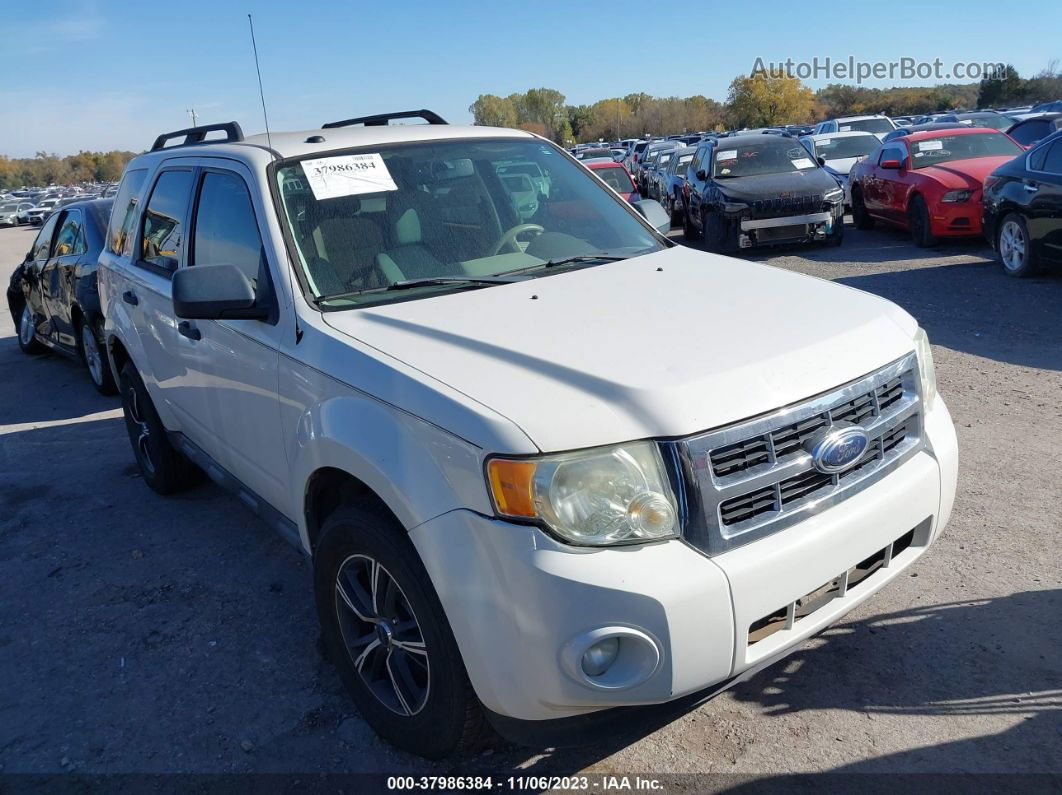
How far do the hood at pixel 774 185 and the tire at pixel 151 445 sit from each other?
9.22 m

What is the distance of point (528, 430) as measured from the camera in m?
2.25

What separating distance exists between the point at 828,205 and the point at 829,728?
10765 millimetres

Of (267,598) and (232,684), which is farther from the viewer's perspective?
(267,598)

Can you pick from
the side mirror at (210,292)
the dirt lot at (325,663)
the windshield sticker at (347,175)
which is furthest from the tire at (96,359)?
the side mirror at (210,292)

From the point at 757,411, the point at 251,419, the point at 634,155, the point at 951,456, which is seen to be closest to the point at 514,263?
the point at 251,419

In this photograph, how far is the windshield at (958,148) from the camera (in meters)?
12.5

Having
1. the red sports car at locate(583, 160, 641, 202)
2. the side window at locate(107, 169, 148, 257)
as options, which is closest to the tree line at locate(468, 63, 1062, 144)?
→ the red sports car at locate(583, 160, 641, 202)

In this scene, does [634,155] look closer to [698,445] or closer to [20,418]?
[20,418]

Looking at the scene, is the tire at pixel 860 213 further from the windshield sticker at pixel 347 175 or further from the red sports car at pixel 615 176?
the windshield sticker at pixel 347 175

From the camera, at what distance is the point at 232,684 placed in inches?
136

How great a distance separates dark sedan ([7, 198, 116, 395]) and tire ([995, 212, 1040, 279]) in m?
9.12

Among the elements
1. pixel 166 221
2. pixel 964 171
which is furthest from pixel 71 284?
pixel 964 171

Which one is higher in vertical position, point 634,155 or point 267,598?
point 634,155

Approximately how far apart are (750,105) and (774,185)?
6944 cm
